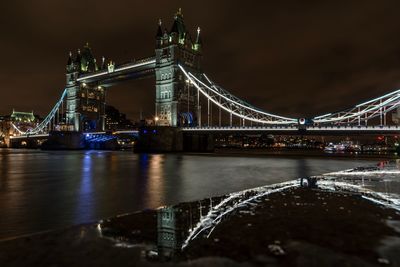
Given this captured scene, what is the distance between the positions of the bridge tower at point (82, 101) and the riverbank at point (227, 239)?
88782mm

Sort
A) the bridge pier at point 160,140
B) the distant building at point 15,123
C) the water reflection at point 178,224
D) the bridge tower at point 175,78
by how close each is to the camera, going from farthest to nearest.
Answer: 1. the distant building at point 15,123
2. the bridge tower at point 175,78
3. the bridge pier at point 160,140
4. the water reflection at point 178,224

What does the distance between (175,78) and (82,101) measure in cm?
4033

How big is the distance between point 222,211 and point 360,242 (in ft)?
10.2

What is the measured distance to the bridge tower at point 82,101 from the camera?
91.7 metres

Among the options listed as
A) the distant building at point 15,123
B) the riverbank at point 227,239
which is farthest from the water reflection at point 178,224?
the distant building at point 15,123

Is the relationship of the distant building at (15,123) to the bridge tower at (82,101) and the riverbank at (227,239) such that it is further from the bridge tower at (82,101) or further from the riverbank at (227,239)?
the riverbank at (227,239)

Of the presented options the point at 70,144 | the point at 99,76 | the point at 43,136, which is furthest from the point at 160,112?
the point at 43,136

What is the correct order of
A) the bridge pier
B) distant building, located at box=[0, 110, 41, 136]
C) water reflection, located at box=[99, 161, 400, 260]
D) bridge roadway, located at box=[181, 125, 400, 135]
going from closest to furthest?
1. water reflection, located at box=[99, 161, 400, 260]
2. bridge roadway, located at box=[181, 125, 400, 135]
3. the bridge pier
4. distant building, located at box=[0, 110, 41, 136]

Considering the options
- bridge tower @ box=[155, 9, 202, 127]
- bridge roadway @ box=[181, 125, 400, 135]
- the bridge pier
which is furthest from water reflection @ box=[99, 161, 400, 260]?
bridge tower @ box=[155, 9, 202, 127]

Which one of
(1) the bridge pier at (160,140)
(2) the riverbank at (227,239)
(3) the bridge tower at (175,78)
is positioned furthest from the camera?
(3) the bridge tower at (175,78)

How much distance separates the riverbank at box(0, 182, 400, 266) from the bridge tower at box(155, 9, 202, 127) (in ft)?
177

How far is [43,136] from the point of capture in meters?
93.5

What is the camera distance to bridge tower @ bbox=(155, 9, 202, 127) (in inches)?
2464

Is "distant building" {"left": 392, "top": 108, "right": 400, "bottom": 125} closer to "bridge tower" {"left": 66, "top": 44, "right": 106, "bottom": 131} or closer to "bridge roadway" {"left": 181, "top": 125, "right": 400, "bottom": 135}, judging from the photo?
"bridge roadway" {"left": 181, "top": 125, "right": 400, "bottom": 135}
